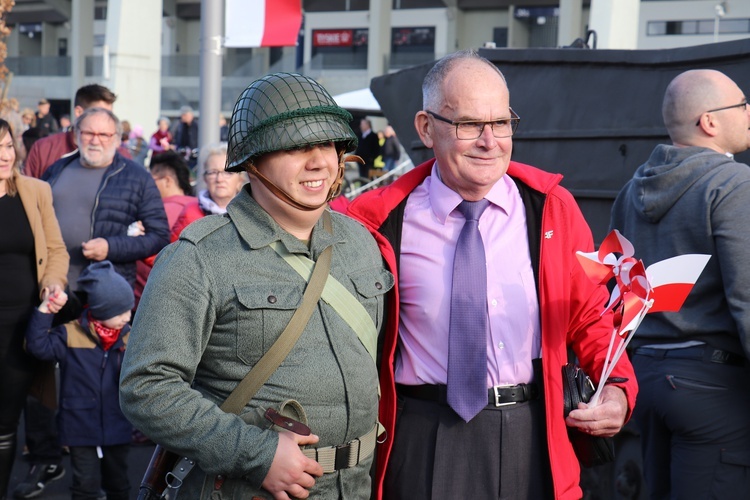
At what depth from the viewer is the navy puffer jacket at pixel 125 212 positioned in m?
5.97

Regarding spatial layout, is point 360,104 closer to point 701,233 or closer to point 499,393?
point 701,233

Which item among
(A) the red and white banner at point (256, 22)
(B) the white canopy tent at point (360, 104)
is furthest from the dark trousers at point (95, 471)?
(B) the white canopy tent at point (360, 104)

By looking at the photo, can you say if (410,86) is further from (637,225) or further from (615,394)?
(615,394)

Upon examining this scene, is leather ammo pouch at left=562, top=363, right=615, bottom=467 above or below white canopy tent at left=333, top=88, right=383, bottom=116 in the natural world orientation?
below

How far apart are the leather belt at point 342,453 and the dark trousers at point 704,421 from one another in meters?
1.70

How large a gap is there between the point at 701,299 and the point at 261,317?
6.87 feet

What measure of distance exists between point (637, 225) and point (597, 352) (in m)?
1.20

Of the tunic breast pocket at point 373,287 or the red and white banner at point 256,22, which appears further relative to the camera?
the red and white banner at point 256,22

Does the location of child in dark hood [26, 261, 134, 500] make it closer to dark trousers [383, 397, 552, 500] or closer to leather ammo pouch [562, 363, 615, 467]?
dark trousers [383, 397, 552, 500]

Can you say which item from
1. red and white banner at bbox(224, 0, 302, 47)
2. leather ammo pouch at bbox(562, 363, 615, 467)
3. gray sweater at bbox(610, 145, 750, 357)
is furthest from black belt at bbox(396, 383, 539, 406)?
red and white banner at bbox(224, 0, 302, 47)

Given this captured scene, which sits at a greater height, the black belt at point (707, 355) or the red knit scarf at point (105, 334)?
the black belt at point (707, 355)

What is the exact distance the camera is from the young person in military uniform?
95.0 inches

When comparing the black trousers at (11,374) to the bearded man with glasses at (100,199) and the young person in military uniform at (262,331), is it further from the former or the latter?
the young person in military uniform at (262,331)

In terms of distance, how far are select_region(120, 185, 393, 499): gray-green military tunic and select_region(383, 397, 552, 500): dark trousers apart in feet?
1.18
